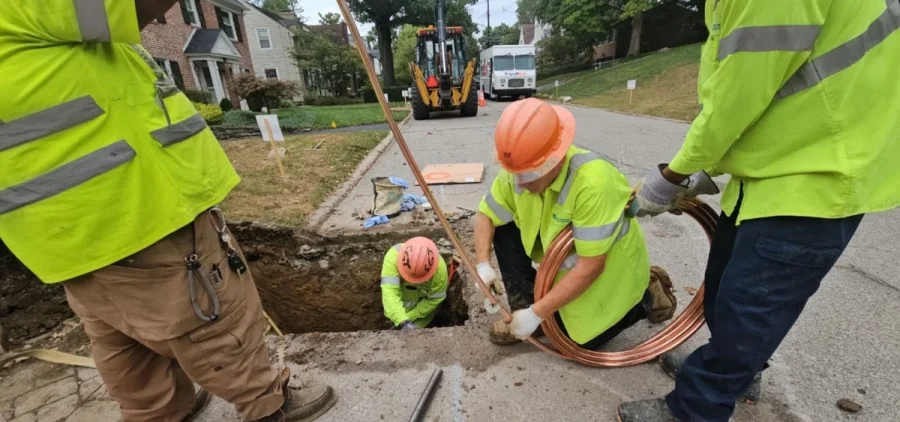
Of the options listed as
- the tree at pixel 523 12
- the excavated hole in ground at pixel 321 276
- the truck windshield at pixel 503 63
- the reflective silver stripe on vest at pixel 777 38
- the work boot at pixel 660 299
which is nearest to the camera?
the reflective silver stripe on vest at pixel 777 38

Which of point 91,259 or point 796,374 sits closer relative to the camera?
point 91,259

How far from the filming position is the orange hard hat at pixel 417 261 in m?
3.21

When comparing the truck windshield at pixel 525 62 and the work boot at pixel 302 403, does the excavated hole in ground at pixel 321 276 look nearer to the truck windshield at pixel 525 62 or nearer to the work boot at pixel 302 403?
the work boot at pixel 302 403

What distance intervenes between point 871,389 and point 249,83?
20.1 metres

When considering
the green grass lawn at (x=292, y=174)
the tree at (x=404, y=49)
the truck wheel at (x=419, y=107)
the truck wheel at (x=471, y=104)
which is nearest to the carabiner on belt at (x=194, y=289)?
the green grass lawn at (x=292, y=174)

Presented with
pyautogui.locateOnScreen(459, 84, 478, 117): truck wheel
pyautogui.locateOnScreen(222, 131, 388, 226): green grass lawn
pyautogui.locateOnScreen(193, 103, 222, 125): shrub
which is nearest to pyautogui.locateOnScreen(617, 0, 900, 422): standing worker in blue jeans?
pyautogui.locateOnScreen(222, 131, 388, 226): green grass lawn

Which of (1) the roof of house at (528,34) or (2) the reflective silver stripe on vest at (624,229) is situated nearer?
(2) the reflective silver stripe on vest at (624,229)

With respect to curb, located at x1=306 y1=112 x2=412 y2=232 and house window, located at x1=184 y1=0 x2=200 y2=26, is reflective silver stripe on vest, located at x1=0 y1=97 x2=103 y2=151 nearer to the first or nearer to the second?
curb, located at x1=306 y1=112 x2=412 y2=232

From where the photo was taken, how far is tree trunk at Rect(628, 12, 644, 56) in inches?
1227

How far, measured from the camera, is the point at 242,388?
170cm

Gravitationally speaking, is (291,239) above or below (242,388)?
below

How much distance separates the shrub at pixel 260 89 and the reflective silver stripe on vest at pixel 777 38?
19.4 m

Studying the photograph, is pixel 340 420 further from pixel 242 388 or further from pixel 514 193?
pixel 514 193

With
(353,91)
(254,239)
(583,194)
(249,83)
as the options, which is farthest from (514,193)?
(353,91)
